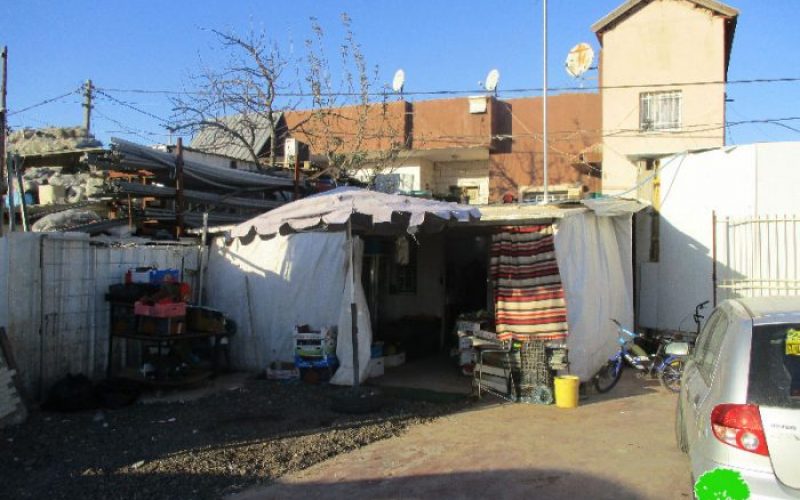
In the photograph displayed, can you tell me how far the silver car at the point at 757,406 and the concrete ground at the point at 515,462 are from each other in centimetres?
180

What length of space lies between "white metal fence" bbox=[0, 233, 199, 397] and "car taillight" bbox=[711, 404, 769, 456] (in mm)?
7900

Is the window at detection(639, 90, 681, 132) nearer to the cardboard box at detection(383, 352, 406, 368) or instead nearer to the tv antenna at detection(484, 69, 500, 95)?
the tv antenna at detection(484, 69, 500, 95)

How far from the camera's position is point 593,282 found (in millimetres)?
10445

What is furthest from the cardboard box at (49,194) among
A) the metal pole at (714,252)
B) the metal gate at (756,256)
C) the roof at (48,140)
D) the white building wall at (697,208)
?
the metal gate at (756,256)

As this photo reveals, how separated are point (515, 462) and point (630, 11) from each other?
57.2 feet

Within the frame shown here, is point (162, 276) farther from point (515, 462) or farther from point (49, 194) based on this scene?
point (49, 194)

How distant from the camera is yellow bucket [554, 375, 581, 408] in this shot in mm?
8664

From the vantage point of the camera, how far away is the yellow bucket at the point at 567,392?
8.66 m

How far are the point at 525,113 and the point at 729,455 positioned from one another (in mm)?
19946

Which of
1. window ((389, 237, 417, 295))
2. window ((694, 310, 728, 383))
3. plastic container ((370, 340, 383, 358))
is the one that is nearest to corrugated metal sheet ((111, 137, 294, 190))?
window ((389, 237, 417, 295))

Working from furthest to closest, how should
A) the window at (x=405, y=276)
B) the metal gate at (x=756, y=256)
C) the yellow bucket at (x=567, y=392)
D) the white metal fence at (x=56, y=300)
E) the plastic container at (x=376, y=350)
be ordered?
1. the window at (x=405, y=276)
2. the metal gate at (x=756, y=256)
3. the plastic container at (x=376, y=350)
4. the yellow bucket at (x=567, y=392)
5. the white metal fence at (x=56, y=300)

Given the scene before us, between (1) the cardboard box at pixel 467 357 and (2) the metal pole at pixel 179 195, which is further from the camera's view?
(2) the metal pole at pixel 179 195

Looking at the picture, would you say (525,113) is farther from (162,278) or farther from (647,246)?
(162,278)

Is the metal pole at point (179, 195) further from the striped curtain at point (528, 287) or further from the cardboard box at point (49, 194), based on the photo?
the striped curtain at point (528, 287)
